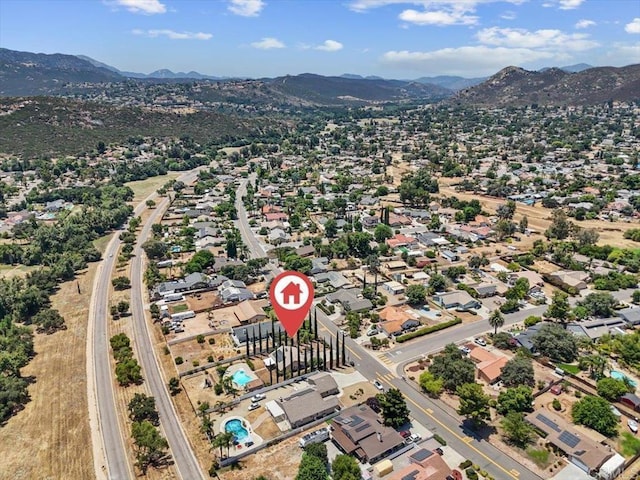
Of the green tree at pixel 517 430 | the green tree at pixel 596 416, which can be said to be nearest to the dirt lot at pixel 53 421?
the green tree at pixel 517 430

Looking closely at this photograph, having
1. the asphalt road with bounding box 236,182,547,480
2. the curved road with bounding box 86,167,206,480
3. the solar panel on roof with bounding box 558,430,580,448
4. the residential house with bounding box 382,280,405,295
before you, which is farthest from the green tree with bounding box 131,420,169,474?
the residential house with bounding box 382,280,405,295

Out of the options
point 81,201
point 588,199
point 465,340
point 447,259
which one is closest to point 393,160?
point 588,199

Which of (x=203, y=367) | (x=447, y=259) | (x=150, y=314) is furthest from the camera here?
(x=447, y=259)

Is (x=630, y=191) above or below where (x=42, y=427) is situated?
above

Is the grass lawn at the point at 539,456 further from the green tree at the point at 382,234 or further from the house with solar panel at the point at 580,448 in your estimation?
the green tree at the point at 382,234

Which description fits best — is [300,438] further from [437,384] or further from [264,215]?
[264,215]

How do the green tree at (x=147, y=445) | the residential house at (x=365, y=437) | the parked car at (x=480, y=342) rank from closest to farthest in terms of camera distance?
the green tree at (x=147, y=445)
the residential house at (x=365, y=437)
the parked car at (x=480, y=342)
